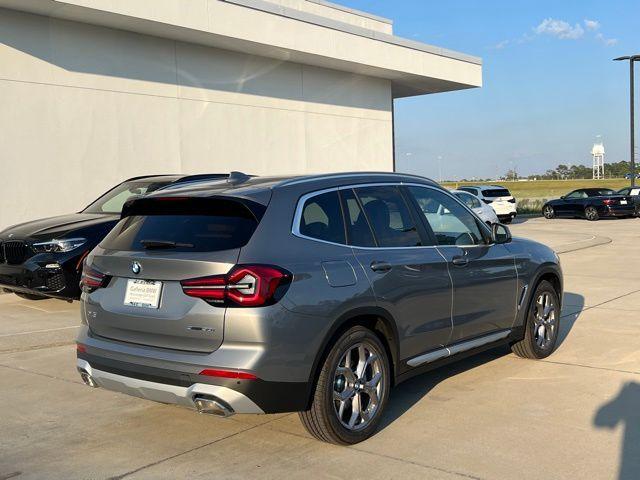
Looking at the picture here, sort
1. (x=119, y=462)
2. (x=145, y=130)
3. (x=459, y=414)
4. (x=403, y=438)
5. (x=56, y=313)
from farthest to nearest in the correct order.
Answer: (x=145, y=130)
(x=56, y=313)
(x=459, y=414)
(x=403, y=438)
(x=119, y=462)

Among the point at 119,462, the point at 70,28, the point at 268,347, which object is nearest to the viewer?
the point at 268,347

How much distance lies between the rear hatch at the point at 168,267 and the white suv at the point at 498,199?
79.1 ft

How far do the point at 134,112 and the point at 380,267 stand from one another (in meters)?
12.2

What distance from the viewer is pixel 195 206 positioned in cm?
442

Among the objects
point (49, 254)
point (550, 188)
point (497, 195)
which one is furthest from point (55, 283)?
point (550, 188)

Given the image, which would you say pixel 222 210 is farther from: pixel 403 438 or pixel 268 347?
pixel 403 438

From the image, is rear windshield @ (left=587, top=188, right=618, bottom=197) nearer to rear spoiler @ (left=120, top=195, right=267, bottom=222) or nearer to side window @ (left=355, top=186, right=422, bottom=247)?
side window @ (left=355, top=186, right=422, bottom=247)

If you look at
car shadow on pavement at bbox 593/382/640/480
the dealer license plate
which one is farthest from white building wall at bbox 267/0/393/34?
the dealer license plate

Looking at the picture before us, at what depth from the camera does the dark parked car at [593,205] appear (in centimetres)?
2888

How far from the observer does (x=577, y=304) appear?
31.0 ft

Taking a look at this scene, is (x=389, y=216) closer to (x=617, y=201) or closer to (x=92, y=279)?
(x=92, y=279)

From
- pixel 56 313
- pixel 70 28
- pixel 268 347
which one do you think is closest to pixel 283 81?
pixel 70 28

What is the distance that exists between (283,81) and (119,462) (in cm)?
1590

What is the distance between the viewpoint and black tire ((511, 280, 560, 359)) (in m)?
6.39
